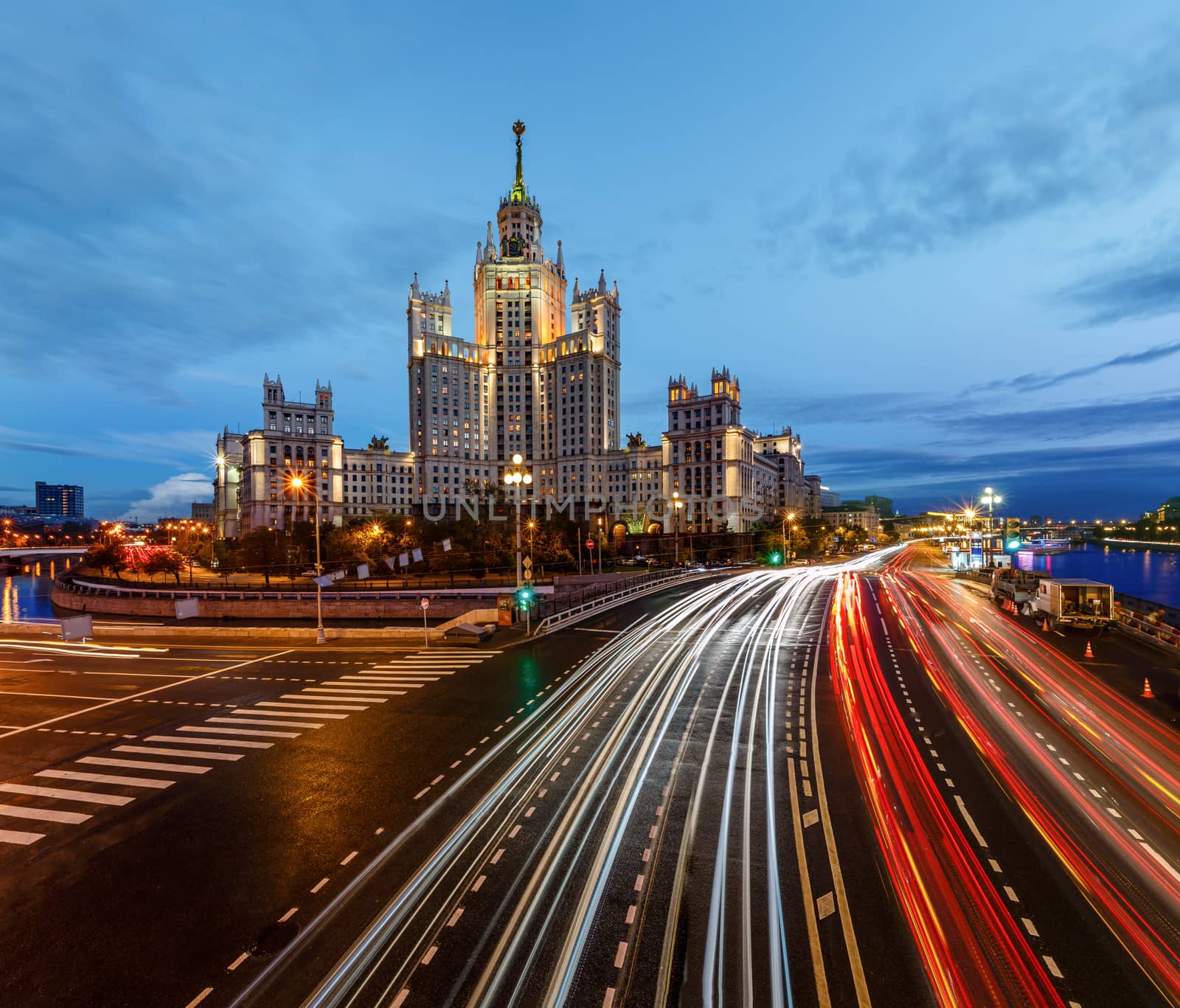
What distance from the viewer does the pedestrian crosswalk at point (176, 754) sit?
38.4 feet

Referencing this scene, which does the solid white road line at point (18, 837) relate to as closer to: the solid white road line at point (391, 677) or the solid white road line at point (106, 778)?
the solid white road line at point (106, 778)

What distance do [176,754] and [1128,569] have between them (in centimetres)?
16258

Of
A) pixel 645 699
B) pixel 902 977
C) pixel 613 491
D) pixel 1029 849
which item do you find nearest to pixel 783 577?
pixel 645 699

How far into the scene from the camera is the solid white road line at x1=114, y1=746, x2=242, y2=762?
14.3m

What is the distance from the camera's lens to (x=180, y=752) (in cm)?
1470

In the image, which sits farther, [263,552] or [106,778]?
[263,552]

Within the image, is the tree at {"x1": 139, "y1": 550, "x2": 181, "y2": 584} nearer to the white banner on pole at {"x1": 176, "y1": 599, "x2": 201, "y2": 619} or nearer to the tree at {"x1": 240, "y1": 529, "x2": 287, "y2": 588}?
the tree at {"x1": 240, "y1": 529, "x2": 287, "y2": 588}

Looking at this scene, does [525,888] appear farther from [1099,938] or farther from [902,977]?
[1099,938]

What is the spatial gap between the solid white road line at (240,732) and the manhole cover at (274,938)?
8.38 meters

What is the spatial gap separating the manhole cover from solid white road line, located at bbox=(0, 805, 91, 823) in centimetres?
667

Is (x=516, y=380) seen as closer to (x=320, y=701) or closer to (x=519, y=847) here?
(x=320, y=701)

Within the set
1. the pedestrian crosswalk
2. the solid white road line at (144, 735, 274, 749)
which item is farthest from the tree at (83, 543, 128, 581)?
the solid white road line at (144, 735, 274, 749)

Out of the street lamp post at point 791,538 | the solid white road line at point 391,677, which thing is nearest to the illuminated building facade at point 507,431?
the street lamp post at point 791,538

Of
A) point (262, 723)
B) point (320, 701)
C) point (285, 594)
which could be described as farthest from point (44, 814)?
point (285, 594)
